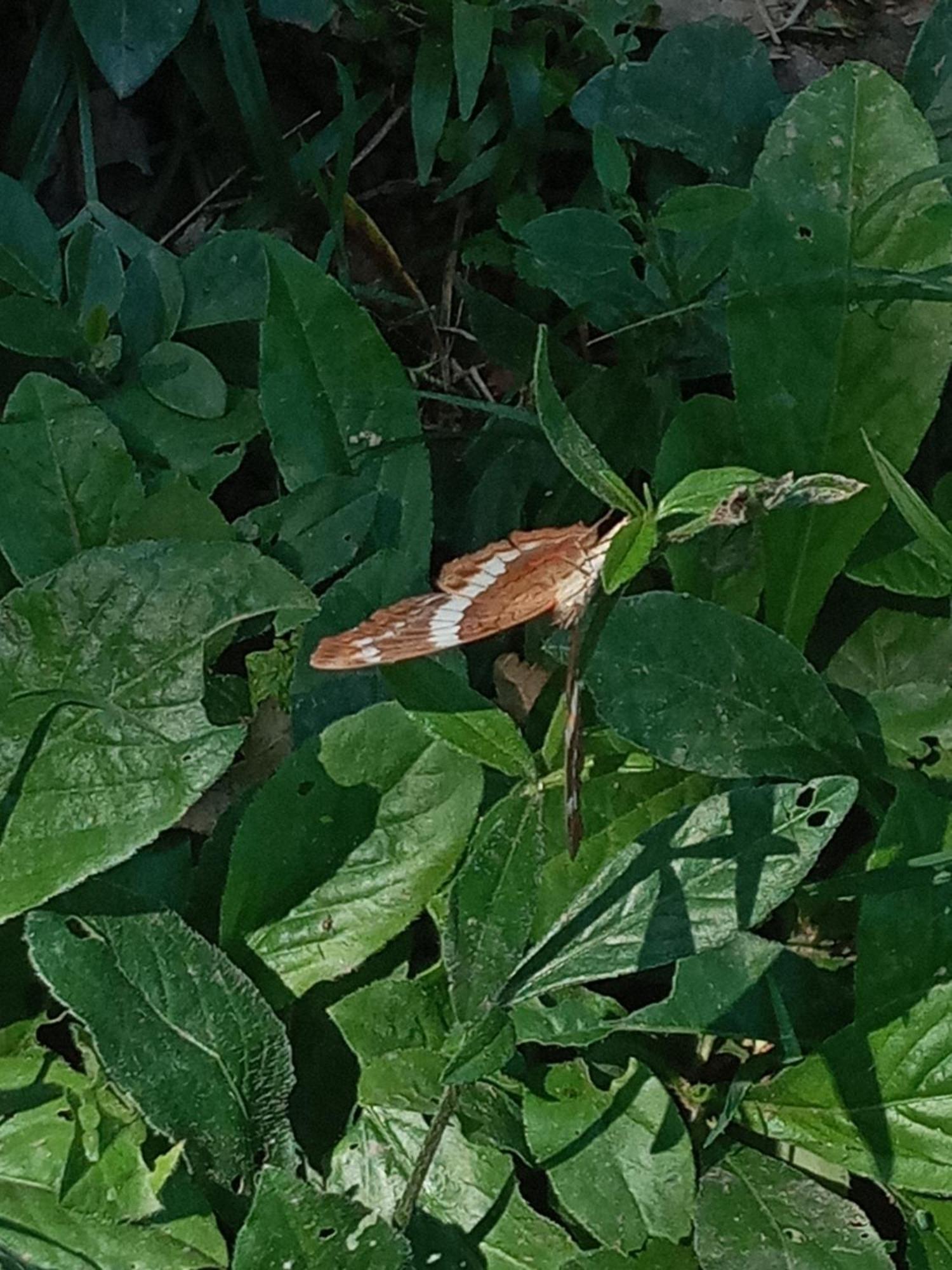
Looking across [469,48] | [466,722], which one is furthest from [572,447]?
[469,48]

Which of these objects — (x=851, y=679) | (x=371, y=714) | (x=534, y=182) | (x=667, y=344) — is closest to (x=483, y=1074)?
(x=371, y=714)

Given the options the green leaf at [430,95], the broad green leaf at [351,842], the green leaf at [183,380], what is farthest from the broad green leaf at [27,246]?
the broad green leaf at [351,842]

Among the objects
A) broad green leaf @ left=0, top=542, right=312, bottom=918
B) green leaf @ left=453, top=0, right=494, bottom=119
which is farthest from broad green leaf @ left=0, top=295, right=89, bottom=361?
green leaf @ left=453, top=0, right=494, bottom=119

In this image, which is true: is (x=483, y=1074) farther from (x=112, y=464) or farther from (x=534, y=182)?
(x=534, y=182)

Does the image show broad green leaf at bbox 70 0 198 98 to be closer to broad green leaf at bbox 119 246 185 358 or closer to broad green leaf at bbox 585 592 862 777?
broad green leaf at bbox 119 246 185 358

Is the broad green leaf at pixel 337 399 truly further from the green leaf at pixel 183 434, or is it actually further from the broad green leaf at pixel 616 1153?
the broad green leaf at pixel 616 1153

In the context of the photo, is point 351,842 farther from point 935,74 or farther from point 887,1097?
point 935,74
